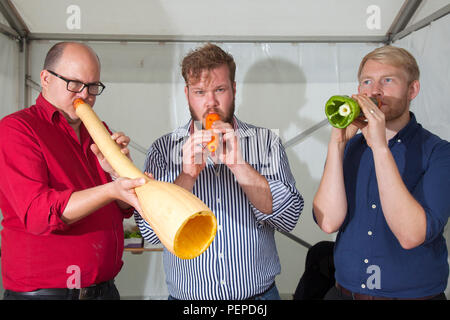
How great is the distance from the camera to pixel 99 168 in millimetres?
1805

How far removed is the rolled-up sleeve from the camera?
1.37 meters

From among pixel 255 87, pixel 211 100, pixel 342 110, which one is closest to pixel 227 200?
pixel 211 100

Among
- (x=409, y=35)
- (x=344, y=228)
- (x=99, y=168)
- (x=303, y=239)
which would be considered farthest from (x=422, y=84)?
(x=99, y=168)

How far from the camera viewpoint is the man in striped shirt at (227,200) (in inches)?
65.4

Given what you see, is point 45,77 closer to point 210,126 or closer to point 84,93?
point 84,93

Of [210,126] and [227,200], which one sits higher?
[210,126]

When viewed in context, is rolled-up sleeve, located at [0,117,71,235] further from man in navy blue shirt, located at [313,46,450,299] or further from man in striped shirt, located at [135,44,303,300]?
man in navy blue shirt, located at [313,46,450,299]

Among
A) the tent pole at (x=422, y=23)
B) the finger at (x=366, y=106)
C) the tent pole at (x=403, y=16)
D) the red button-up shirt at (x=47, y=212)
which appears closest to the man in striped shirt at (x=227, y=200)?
the red button-up shirt at (x=47, y=212)

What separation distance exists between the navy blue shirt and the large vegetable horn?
0.76 meters

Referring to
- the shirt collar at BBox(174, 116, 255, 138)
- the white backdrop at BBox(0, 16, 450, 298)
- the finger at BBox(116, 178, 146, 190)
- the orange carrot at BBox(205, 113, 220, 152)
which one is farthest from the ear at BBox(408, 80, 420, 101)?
the white backdrop at BBox(0, 16, 450, 298)

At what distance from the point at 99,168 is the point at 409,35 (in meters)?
2.57

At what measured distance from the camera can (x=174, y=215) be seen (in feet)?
3.43

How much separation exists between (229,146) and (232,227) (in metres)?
0.40

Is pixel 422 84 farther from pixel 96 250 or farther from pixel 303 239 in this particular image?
pixel 96 250
